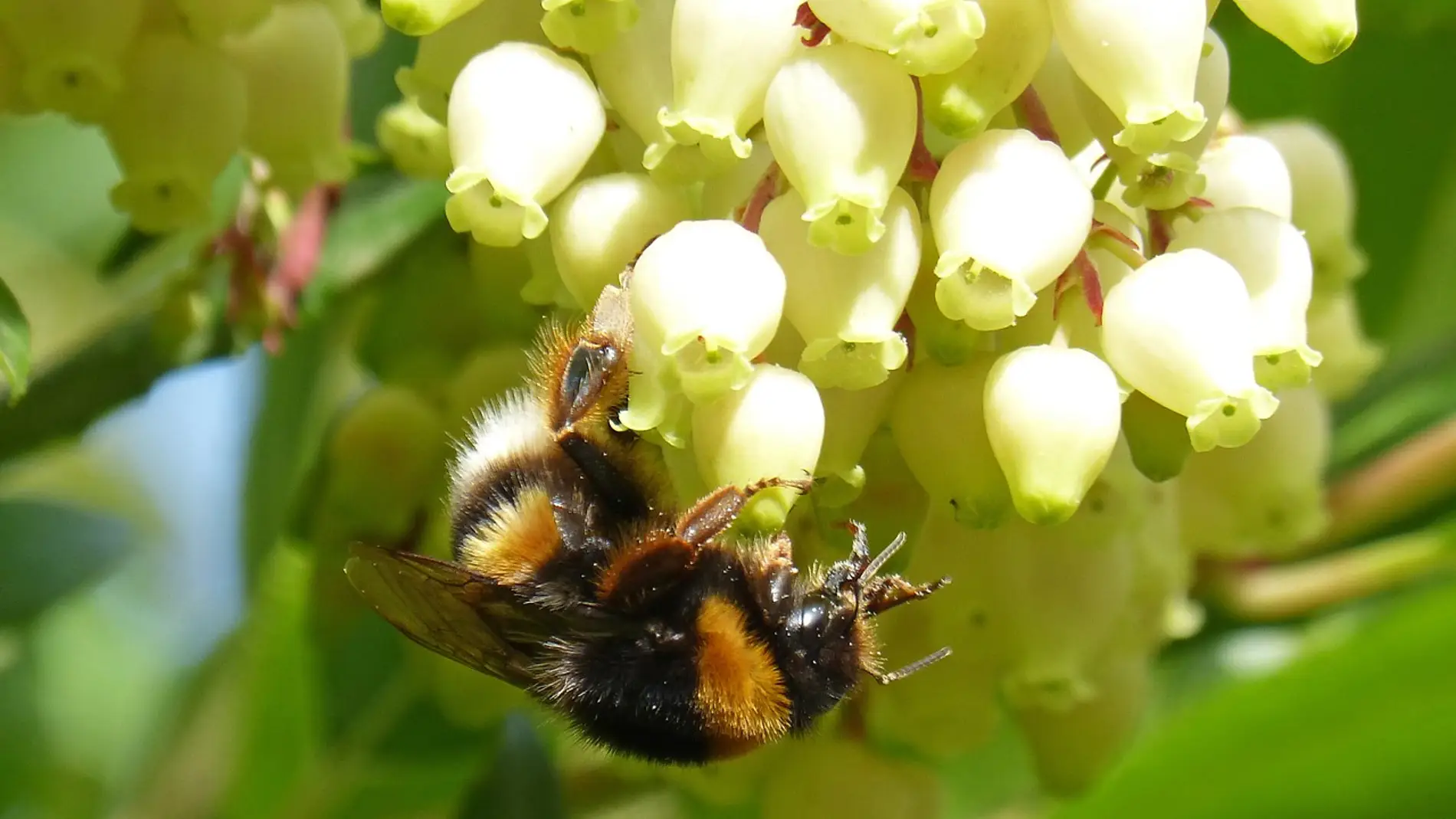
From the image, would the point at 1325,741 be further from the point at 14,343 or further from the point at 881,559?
the point at 14,343

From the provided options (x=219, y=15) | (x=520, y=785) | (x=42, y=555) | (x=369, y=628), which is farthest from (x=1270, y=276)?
(x=369, y=628)

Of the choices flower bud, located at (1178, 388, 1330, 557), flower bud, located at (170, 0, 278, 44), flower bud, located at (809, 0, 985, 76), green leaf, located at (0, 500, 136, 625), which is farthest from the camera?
green leaf, located at (0, 500, 136, 625)

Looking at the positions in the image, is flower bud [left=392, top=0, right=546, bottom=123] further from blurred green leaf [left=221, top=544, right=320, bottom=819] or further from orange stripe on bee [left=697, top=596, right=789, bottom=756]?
blurred green leaf [left=221, top=544, right=320, bottom=819]

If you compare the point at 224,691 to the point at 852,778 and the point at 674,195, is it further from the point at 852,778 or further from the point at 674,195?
the point at 674,195

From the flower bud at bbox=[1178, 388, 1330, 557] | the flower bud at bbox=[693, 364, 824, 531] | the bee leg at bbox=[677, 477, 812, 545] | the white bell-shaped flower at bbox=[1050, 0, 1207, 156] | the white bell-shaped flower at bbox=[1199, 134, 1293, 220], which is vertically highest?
the white bell-shaped flower at bbox=[1050, 0, 1207, 156]

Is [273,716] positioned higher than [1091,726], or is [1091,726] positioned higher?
[1091,726]

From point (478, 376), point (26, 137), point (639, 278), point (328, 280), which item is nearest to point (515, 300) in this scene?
point (478, 376)

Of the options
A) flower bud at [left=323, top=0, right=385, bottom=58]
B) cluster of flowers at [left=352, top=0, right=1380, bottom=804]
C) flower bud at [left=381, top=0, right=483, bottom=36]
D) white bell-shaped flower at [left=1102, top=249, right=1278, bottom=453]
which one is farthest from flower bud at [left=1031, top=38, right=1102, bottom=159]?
flower bud at [left=323, top=0, right=385, bottom=58]
